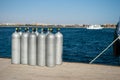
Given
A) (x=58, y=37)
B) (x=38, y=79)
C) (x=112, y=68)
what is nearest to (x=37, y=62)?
(x=58, y=37)

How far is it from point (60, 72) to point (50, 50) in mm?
766

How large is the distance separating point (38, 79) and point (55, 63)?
1434 mm

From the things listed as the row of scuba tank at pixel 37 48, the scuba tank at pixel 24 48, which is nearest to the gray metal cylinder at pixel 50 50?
the row of scuba tank at pixel 37 48

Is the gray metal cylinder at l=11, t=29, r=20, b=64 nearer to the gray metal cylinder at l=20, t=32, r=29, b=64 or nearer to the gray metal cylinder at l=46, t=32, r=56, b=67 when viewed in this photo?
the gray metal cylinder at l=20, t=32, r=29, b=64

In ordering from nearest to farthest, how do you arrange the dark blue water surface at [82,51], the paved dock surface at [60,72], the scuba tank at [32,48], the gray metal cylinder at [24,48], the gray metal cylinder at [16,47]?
the paved dock surface at [60,72] < the scuba tank at [32,48] < the gray metal cylinder at [24,48] < the gray metal cylinder at [16,47] < the dark blue water surface at [82,51]

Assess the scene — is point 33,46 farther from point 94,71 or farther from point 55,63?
point 94,71

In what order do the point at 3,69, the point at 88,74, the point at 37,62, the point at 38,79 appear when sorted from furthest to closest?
the point at 37,62, the point at 3,69, the point at 88,74, the point at 38,79

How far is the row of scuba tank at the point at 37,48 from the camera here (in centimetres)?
580

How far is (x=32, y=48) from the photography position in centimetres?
591

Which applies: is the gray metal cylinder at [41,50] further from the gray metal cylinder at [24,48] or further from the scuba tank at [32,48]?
the gray metal cylinder at [24,48]

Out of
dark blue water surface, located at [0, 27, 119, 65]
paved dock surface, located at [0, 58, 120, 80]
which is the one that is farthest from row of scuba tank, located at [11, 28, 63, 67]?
dark blue water surface, located at [0, 27, 119, 65]

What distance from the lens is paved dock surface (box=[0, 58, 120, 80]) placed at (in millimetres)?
4852

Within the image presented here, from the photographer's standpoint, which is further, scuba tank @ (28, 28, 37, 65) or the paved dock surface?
scuba tank @ (28, 28, 37, 65)

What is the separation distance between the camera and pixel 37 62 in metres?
5.97
